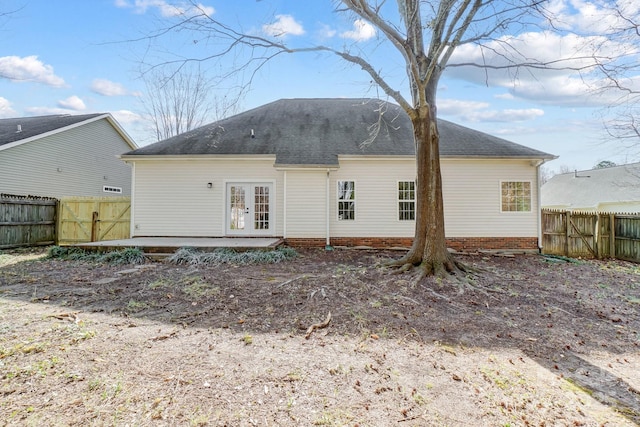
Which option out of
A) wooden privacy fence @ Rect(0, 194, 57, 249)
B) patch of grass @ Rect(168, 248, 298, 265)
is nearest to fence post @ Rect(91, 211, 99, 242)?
wooden privacy fence @ Rect(0, 194, 57, 249)

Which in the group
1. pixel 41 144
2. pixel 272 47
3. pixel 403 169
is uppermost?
pixel 272 47

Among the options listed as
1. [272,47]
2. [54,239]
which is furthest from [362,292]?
[54,239]

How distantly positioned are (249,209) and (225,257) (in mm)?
3057

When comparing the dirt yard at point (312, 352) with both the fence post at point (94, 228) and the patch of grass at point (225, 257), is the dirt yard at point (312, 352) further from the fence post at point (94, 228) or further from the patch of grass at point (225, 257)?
the fence post at point (94, 228)

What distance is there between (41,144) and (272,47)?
12594 millimetres

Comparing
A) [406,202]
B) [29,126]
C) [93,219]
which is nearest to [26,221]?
[93,219]

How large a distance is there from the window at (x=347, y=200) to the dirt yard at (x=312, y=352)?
14.6 feet

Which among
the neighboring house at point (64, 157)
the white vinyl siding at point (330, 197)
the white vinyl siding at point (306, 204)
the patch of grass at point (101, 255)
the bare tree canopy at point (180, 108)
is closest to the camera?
the patch of grass at point (101, 255)

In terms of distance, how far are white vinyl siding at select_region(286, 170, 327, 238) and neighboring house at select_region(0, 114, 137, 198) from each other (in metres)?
6.47

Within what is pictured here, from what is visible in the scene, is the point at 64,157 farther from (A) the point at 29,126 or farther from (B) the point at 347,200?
(B) the point at 347,200

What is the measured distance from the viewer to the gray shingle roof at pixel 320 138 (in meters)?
10.4

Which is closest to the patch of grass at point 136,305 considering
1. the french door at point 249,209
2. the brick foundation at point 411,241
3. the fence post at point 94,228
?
the brick foundation at point 411,241

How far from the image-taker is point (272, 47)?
7441mm

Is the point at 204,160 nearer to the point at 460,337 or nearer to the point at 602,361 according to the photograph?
the point at 460,337
